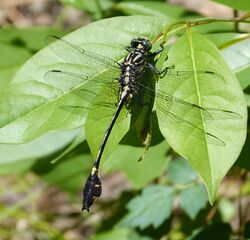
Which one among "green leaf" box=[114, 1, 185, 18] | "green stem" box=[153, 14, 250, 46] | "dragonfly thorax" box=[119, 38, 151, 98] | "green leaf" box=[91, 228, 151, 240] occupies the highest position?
"green leaf" box=[114, 1, 185, 18]

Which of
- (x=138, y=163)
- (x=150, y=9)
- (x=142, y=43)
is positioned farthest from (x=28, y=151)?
(x=142, y=43)

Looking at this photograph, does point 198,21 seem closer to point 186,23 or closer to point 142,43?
point 186,23

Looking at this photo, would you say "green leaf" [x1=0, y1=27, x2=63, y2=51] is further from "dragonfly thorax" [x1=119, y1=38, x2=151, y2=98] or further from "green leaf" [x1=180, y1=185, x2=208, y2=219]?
"green leaf" [x1=180, y1=185, x2=208, y2=219]

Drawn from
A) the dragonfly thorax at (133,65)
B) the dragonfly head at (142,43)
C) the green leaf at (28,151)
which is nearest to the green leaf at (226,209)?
the green leaf at (28,151)

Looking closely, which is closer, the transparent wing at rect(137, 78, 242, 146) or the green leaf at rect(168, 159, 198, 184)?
the transparent wing at rect(137, 78, 242, 146)

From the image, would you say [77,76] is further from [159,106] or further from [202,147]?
[202,147]

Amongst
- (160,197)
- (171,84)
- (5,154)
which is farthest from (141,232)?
(171,84)

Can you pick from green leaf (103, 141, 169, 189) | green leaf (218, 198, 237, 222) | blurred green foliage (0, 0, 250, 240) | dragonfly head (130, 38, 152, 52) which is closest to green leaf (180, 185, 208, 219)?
blurred green foliage (0, 0, 250, 240)
